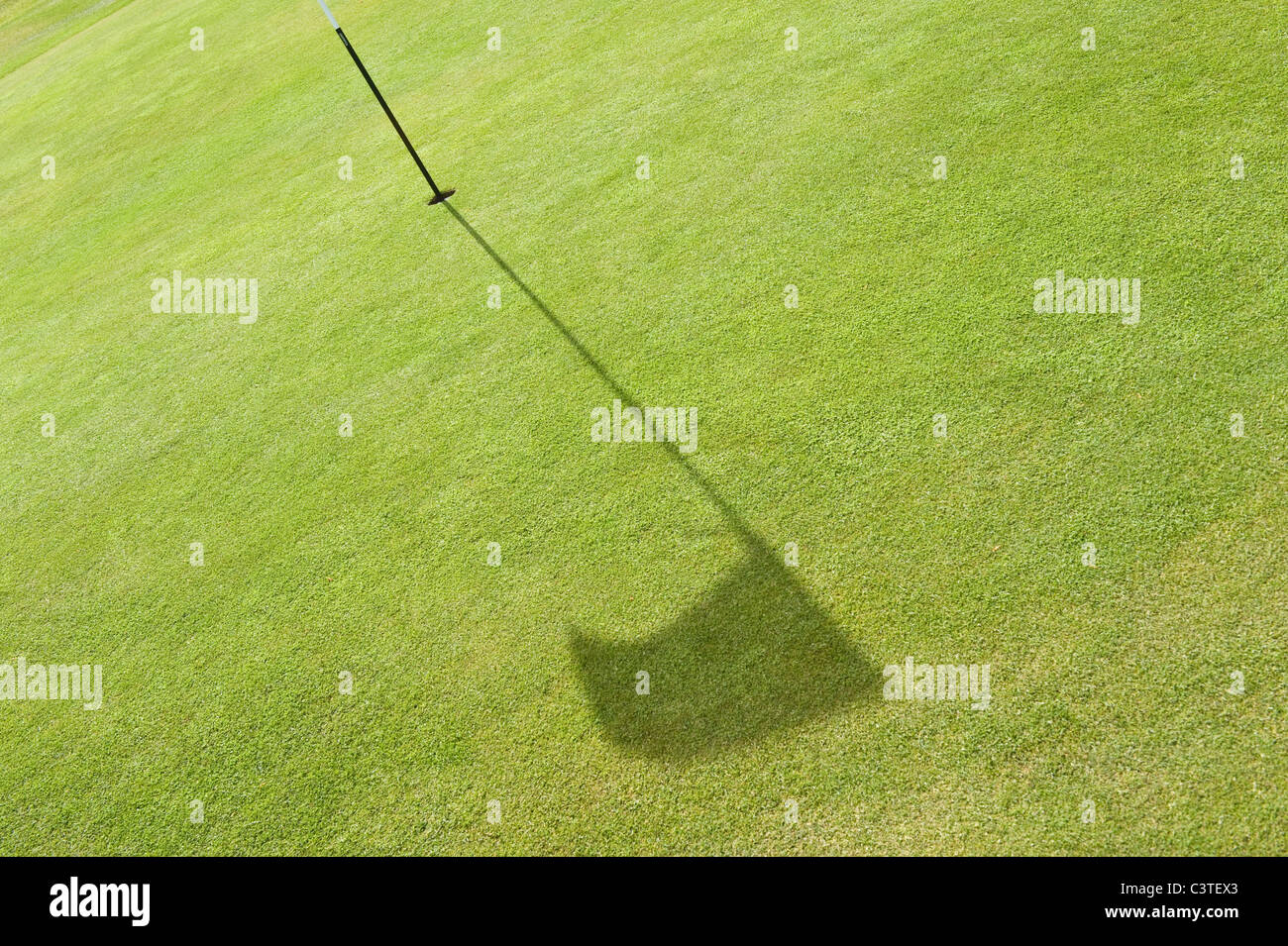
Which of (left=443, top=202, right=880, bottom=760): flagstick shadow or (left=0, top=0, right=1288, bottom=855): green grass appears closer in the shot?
(left=0, top=0, right=1288, bottom=855): green grass

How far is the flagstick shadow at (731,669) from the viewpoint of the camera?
4473 mm

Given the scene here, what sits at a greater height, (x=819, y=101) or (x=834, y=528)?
(x=819, y=101)

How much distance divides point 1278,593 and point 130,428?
30.8ft

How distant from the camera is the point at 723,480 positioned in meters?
5.64

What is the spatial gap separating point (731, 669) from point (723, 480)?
145 cm

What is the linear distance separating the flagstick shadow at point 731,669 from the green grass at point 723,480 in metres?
0.03

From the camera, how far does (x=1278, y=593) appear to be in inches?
164

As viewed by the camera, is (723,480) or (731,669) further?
(723,480)

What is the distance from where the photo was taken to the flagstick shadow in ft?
14.7

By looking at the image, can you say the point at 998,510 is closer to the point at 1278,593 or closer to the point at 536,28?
the point at 1278,593

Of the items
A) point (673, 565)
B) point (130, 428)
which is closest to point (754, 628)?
point (673, 565)

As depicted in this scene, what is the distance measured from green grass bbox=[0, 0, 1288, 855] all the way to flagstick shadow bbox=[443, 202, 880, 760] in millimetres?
28

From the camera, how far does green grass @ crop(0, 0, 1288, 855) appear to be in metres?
4.23

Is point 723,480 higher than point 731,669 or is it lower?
higher
